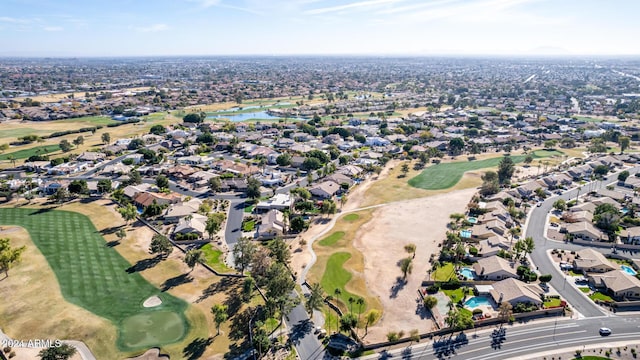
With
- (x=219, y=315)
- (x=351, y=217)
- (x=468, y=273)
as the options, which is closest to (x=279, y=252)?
(x=219, y=315)

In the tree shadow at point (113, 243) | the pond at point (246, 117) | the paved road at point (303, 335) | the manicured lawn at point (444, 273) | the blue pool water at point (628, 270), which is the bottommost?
the paved road at point (303, 335)

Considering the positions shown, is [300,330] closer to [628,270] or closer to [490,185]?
[628,270]

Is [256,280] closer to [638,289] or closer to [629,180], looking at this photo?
[638,289]

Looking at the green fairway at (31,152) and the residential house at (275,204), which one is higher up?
the green fairway at (31,152)

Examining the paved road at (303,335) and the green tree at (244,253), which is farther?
the green tree at (244,253)

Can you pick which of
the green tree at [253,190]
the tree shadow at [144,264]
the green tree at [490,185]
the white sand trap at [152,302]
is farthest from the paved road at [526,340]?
the green tree at [253,190]

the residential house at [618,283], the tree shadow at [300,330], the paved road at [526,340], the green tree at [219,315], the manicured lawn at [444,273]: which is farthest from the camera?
the manicured lawn at [444,273]

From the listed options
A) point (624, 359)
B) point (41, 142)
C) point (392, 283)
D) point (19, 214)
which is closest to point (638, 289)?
point (624, 359)

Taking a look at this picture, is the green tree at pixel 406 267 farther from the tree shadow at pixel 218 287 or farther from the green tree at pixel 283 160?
the green tree at pixel 283 160
